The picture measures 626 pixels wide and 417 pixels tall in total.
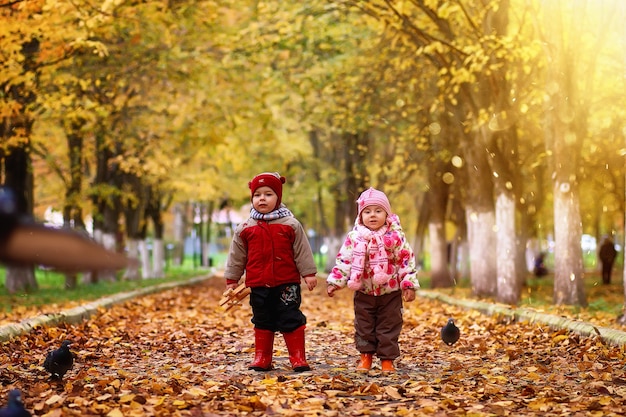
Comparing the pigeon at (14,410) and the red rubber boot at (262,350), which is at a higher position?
the pigeon at (14,410)

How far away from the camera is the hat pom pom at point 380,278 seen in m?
8.91

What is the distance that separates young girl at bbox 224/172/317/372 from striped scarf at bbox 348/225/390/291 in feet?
1.27

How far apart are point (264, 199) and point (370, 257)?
1.15 metres

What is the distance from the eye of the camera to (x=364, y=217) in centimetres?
909

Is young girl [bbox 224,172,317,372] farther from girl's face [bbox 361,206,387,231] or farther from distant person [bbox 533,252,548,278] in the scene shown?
distant person [bbox 533,252,548,278]

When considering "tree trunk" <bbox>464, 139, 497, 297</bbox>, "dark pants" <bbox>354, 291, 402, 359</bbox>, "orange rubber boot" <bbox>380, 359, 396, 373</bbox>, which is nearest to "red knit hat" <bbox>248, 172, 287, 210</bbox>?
"dark pants" <bbox>354, 291, 402, 359</bbox>

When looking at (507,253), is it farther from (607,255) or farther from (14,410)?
(607,255)

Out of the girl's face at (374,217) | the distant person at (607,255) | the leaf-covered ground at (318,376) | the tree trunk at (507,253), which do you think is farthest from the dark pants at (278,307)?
the distant person at (607,255)

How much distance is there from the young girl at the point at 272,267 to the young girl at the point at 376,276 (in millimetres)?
385

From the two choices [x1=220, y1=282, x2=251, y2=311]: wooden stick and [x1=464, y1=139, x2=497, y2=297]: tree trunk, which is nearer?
[x1=220, y1=282, x2=251, y2=311]: wooden stick

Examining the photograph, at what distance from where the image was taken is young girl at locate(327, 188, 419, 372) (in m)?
8.95

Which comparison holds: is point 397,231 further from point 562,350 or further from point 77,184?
point 77,184

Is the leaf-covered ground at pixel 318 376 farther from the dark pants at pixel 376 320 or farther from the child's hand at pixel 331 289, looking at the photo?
the child's hand at pixel 331 289

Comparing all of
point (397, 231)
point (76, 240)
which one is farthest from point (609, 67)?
point (76, 240)
